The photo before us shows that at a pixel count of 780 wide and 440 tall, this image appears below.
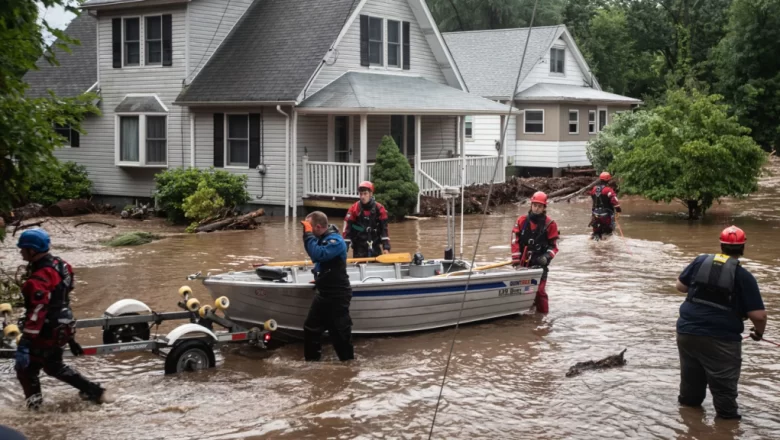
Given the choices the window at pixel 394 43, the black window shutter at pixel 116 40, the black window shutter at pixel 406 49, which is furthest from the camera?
the black window shutter at pixel 406 49

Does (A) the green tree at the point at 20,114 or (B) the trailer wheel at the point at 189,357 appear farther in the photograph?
(B) the trailer wheel at the point at 189,357

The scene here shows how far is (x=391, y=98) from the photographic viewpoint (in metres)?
25.8

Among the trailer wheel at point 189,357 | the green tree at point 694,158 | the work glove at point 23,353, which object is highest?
the green tree at point 694,158

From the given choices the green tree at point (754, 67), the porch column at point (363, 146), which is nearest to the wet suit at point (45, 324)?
the porch column at point (363, 146)

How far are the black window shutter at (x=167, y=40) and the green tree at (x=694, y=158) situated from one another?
43.1 feet

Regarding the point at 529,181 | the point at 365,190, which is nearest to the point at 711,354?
the point at 365,190

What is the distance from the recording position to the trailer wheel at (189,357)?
32.2 feet

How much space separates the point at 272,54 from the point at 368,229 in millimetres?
14652

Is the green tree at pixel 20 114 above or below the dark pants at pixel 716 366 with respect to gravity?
above

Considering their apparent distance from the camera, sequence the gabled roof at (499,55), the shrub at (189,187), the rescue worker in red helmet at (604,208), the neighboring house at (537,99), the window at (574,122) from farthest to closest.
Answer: the window at (574,122)
the gabled roof at (499,55)
the neighboring house at (537,99)
the shrub at (189,187)
the rescue worker in red helmet at (604,208)

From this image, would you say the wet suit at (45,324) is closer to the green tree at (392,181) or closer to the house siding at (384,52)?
the green tree at (392,181)

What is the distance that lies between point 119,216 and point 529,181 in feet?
46.9

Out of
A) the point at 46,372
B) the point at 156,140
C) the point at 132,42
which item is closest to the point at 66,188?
the point at 156,140

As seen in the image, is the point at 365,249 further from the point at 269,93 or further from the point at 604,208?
the point at 269,93
